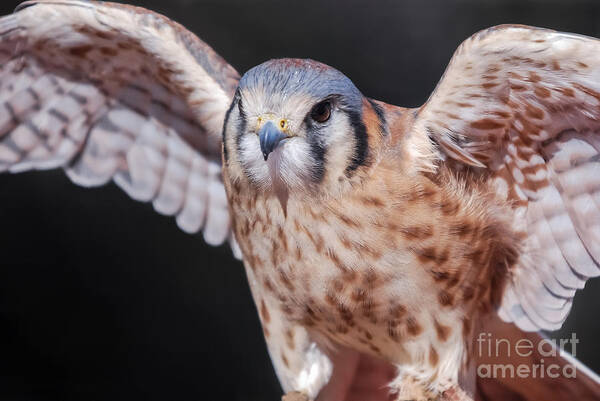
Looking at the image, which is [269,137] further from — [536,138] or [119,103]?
[119,103]

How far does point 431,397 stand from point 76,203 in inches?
53.0

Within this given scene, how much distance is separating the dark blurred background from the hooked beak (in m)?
0.93

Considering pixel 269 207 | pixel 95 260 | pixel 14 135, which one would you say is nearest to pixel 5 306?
pixel 95 260

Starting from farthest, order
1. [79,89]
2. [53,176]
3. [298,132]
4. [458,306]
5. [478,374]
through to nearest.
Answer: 1. [53,176]
2. [79,89]
3. [478,374]
4. [458,306]
5. [298,132]

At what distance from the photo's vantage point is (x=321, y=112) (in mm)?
1357

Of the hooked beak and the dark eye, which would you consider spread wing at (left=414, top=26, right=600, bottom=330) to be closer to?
the dark eye

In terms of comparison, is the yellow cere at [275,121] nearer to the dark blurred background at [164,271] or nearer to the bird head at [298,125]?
the bird head at [298,125]

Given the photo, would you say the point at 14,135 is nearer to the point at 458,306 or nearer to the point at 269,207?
the point at 269,207

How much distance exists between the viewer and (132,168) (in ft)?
5.98

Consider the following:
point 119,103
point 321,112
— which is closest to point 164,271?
point 119,103

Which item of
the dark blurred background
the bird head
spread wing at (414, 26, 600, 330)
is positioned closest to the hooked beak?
the bird head

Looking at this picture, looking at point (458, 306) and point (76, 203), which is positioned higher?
point (458, 306)

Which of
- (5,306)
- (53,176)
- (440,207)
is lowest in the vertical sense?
(5,306)

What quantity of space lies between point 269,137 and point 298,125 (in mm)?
75
